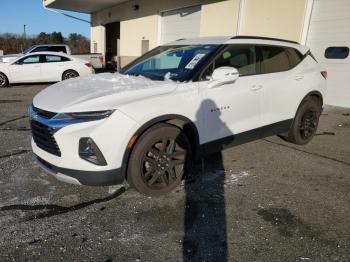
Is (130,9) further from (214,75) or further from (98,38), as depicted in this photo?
(214,75)

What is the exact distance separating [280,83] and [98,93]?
2612 millimetres

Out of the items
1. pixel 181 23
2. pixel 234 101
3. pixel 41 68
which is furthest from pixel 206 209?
pixel 41 68

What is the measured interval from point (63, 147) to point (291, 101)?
335 cm

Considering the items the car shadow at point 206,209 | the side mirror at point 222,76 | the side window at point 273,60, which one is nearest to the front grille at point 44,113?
the car shadow at point 206,209

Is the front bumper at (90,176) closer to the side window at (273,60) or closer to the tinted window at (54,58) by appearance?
the side window at (273,60)

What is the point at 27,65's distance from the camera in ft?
40.2

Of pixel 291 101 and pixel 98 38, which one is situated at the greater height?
pixel 98 38

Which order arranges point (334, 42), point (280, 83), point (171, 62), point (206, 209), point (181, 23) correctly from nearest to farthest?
point (206, 209)
point (171, 62)
point (280, 83)
point (334, 42)
point (181, 23)

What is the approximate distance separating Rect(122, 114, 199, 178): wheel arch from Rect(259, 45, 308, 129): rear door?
1.25 metres

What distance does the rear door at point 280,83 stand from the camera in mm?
4270

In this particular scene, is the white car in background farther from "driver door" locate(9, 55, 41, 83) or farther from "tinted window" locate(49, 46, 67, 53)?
"tinted window" locate(49, 46, 67, 53)

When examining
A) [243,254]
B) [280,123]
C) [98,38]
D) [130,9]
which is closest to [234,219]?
[243,254]

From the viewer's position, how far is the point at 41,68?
12.4 meters

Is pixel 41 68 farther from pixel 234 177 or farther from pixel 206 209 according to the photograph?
pixel 206 209
